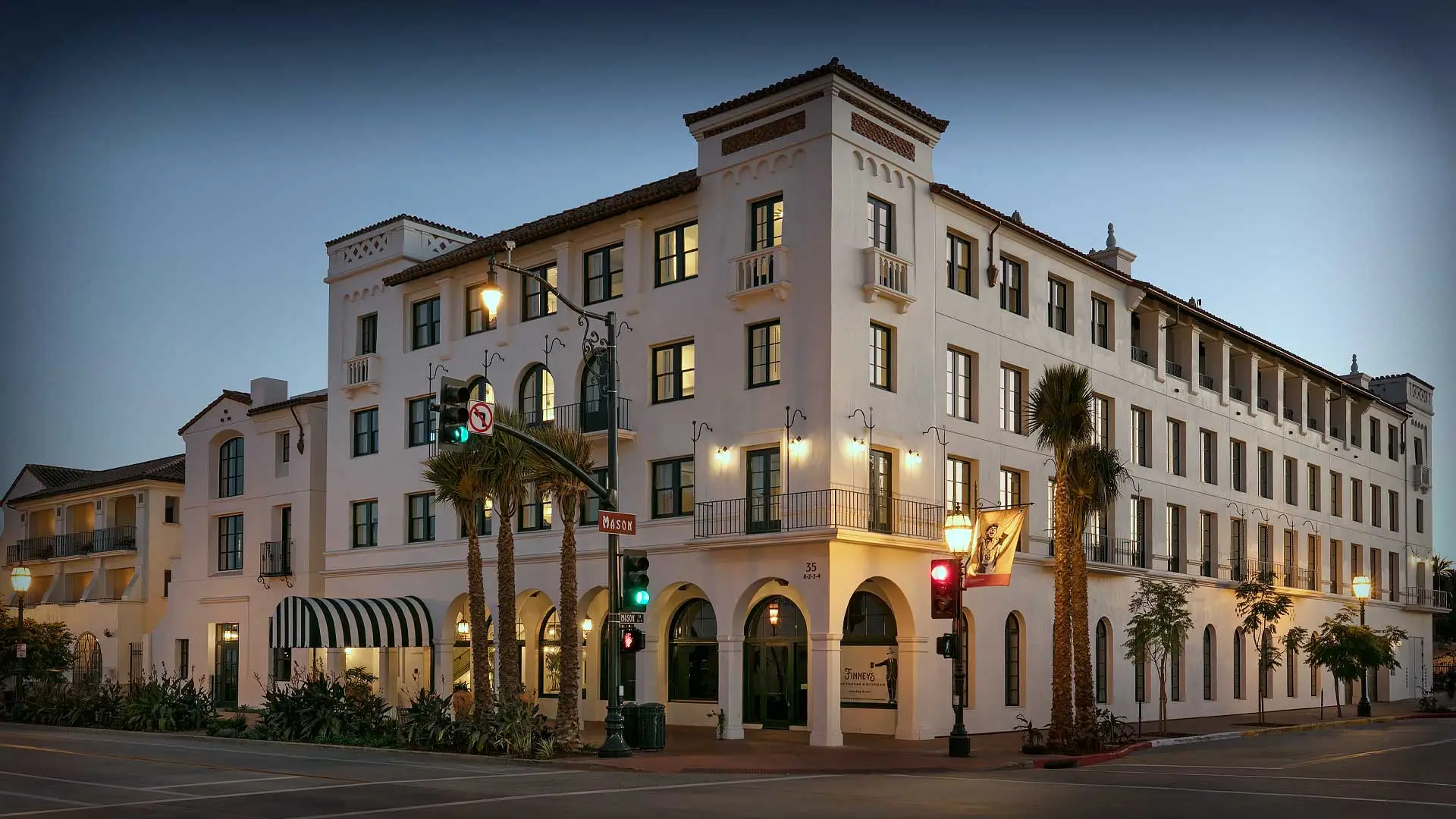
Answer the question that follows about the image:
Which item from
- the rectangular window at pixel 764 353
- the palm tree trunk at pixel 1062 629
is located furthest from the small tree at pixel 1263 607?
the rectangular window at pixel 764 353

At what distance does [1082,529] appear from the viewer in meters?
30.5

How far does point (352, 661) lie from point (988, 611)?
66.8ft

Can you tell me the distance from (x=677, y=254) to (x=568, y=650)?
11.4 metres

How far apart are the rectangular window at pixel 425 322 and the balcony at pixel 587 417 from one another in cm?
610

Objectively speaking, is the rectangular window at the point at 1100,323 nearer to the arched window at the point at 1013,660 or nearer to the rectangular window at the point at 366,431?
the arched window at the point at 1013,660

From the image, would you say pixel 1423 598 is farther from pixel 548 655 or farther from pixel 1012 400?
pixel 548 655

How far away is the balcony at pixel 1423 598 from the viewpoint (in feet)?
202

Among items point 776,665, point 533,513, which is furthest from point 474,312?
point 776,665

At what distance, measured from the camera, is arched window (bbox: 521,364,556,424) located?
3738cm

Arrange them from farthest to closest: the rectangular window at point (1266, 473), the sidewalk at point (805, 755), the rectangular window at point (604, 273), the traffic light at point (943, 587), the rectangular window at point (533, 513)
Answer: the rectangular window at point (1266, 473), the rectangular window at point (533, 513), the rectangular window at point (604, 273), the traffic light at point (943, 587), the sidewalk at point (805, 755)

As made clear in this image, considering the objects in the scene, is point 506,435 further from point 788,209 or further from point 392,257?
point 392,257

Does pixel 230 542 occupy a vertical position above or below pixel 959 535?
below

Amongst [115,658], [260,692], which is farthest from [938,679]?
[115,658]

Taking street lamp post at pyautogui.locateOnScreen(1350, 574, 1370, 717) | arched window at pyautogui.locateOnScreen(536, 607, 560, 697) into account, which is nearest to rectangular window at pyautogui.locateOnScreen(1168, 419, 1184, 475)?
street lamp post at pyautogui.locateOnScreen(1350, 574, 1370, 717)
